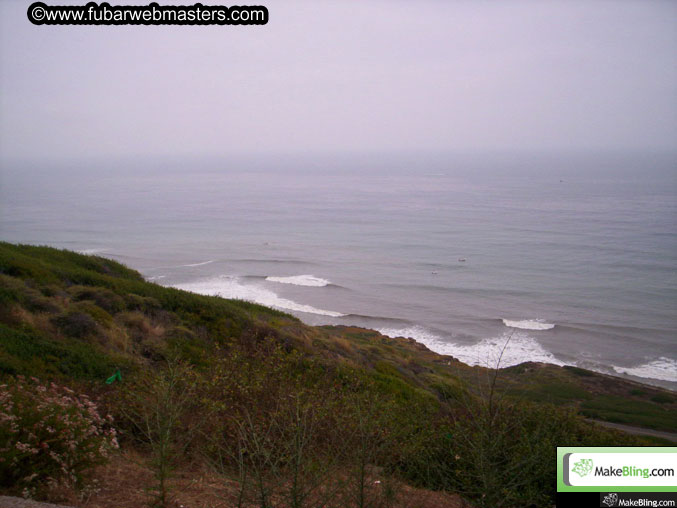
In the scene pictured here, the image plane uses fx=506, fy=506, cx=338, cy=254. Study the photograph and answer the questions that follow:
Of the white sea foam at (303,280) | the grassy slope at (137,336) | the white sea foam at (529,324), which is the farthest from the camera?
the white sea foam at (303,280)

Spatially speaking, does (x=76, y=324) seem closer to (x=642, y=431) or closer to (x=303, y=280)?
(x=642, y=431)

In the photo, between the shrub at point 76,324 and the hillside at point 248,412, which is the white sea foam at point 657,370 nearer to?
the hillside at point 248,412

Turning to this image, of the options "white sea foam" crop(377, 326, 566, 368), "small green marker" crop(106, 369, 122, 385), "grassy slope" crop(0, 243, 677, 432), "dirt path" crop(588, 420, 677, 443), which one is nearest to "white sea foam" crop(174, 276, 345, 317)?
"white sea foam" crop(377, 326, 566, 368)

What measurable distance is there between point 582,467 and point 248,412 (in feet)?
15.1

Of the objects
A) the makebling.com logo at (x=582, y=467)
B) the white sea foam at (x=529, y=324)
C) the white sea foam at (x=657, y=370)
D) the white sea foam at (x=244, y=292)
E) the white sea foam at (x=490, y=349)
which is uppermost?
the makebling.com logo at (x=582, y=467)

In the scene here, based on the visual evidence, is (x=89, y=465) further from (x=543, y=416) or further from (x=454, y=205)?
(x=454, y=205)

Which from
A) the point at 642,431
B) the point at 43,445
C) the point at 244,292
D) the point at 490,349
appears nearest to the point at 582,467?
the point at 43,445

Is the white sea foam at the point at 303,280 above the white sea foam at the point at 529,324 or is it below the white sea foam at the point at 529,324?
above

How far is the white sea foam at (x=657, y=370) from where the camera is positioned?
3008 centimetres

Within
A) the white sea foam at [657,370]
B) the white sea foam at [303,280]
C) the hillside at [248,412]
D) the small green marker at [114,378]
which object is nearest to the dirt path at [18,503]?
the hillside at [248,412]

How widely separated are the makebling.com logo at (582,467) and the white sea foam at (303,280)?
44703 mm

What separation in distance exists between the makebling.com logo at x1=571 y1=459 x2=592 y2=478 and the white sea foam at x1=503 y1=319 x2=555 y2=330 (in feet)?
116

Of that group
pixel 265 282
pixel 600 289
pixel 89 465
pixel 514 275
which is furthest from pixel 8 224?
pixel 89 465

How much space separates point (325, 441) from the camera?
24.3 ft
